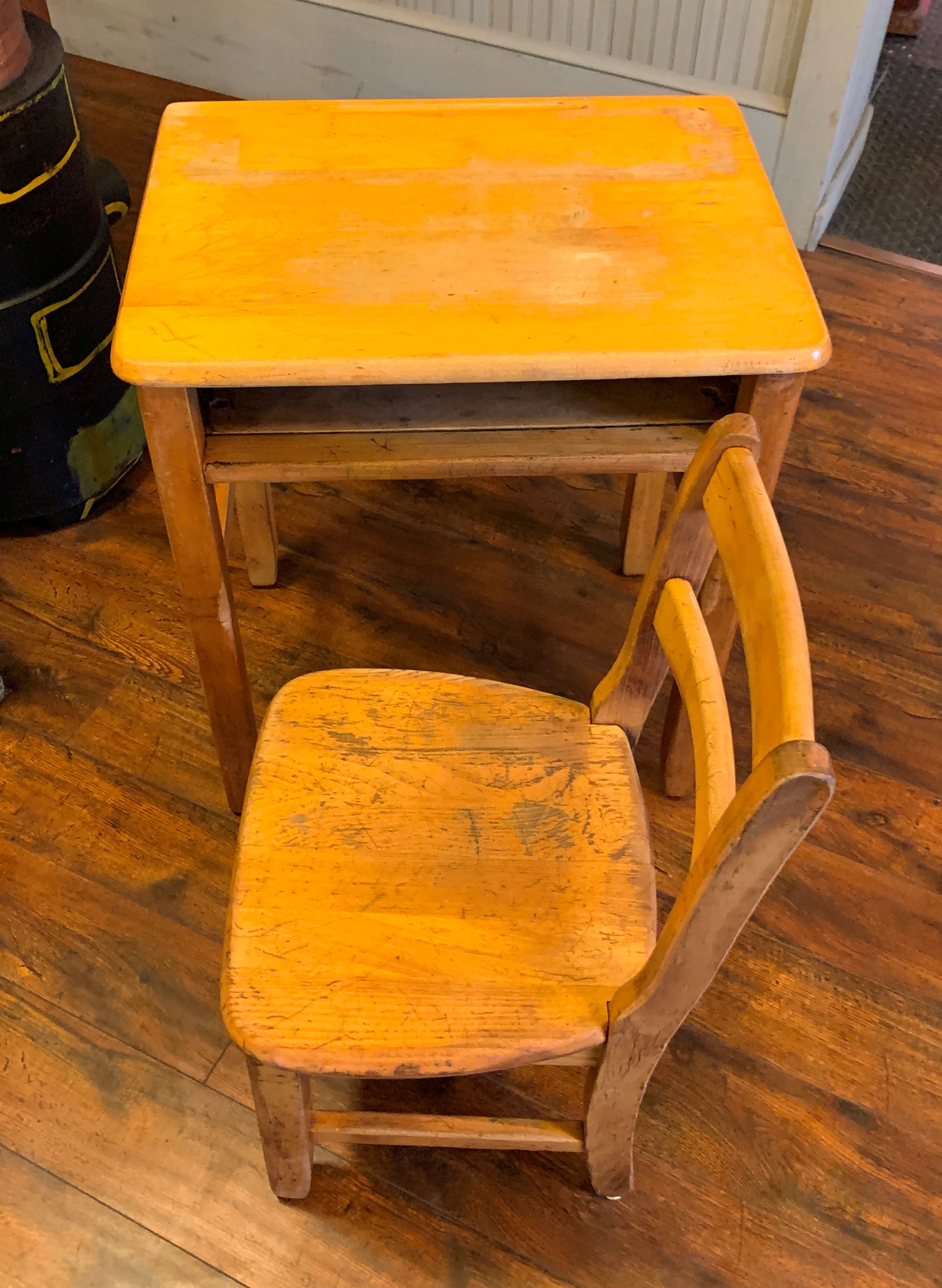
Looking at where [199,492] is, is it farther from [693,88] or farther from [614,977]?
[693,88]

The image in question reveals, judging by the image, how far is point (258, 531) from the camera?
1534mm

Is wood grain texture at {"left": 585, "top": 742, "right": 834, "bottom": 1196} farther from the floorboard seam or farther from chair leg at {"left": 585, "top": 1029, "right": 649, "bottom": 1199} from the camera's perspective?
the floorboard seam

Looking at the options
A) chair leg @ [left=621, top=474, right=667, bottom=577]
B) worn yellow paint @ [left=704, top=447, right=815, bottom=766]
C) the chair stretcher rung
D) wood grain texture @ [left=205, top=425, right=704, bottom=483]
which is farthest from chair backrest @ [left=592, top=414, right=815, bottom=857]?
chair leg @ [left=621, top=474, right=667, bottom=577]

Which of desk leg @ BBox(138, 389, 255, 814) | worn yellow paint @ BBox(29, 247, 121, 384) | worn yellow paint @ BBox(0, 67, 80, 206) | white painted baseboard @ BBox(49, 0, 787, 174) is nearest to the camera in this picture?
desk leg @ BBox(138, 389, 255, 814)

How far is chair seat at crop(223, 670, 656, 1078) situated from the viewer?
31.1 inches

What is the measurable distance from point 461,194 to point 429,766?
564 mm

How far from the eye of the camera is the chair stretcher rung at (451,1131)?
3.18ft

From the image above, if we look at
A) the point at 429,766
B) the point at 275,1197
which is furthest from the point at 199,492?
the point at 275,1197

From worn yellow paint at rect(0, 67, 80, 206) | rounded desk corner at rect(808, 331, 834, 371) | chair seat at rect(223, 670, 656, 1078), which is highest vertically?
rounded desk corner at rect(808, 331, 834, 371)

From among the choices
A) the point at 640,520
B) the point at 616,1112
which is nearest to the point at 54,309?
the point at 640,520

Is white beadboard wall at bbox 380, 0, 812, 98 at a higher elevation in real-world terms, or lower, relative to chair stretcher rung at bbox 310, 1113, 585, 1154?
higher

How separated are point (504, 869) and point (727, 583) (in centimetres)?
39

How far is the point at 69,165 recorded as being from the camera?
1.43 metres

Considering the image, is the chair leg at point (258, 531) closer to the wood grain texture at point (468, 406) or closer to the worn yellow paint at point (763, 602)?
the wood grain texture at point (468, 406)
